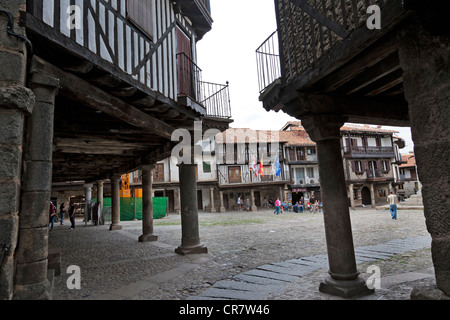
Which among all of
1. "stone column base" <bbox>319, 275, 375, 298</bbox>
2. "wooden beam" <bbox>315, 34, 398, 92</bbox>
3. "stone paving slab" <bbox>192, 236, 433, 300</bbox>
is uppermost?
"wooden beam" <bbox>315, 34, 398, 92</bbox>

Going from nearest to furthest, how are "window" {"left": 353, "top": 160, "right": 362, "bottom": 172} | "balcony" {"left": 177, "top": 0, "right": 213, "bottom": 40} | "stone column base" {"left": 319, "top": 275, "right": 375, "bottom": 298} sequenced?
1. "stone column base" {"left": 319, "top": 275, "right": 375, "bottom": 298}
2. "balcony" {"left": 177, "top": 0, "right": 213, "bottom": 40}
3. "window" {"left": 353, "top": 160, "right": 362, "bottom": 172}

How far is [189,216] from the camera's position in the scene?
23.8 feet

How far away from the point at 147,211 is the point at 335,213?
7392 mm

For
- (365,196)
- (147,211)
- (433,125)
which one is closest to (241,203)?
(365,196)

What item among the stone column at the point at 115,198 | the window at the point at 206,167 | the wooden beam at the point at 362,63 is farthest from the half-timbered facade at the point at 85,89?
the window at the point at 206,167

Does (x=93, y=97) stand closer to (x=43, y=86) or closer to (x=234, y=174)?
(x=43, y=86)

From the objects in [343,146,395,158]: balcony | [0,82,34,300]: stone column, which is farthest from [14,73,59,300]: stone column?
[343,146,395,158]: balcony

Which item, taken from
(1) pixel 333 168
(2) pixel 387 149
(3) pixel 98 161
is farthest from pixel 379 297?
(2) pixel 387 149

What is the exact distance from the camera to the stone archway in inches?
1393

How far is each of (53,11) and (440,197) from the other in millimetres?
4584

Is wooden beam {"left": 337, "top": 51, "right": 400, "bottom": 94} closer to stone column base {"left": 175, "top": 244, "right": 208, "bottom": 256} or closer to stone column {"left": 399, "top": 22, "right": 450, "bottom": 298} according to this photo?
stone column {"left": 399, "top": 22, "right": 450, "bottom": 298}

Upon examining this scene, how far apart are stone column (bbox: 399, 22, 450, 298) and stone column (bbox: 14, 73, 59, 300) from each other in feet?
12.0

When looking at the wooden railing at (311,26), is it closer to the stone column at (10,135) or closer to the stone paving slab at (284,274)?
the stone paving slab at (284,274)
